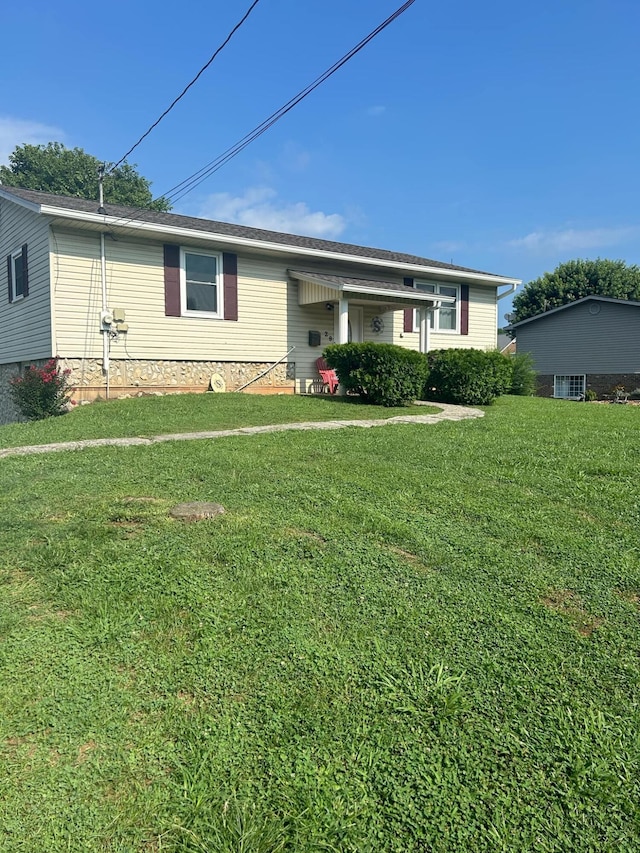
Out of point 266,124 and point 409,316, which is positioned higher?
point 266,124

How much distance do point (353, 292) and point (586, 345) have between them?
1646 centimetres

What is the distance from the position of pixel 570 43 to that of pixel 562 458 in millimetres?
5520

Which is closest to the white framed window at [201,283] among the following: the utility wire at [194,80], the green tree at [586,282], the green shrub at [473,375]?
the utility wire at [194,80]

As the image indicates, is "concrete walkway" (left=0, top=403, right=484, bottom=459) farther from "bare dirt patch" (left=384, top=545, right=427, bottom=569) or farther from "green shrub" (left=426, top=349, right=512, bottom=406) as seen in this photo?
"bare dirt patch" (left=384, top=545, right=427, bottom=569)

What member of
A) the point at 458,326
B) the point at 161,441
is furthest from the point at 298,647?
the point at 458,326

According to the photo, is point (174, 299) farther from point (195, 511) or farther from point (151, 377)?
point (195, 511)

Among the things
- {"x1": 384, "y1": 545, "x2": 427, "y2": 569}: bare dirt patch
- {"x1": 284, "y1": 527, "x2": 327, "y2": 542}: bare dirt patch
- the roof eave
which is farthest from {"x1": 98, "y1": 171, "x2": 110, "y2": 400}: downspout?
{"x1": 384, "y1": 545, "x2": 427, "y2": 569}: bare dirt patch

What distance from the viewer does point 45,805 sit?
4.83 ft

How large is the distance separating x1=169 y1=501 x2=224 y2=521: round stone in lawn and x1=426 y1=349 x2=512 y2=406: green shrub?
820 cm

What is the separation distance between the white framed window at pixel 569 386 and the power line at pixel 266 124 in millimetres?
19005

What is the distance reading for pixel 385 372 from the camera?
10.1 metres

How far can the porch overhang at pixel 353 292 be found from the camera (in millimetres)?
12327

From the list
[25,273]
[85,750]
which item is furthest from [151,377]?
[85,750]

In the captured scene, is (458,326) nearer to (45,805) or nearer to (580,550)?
(580,550)
